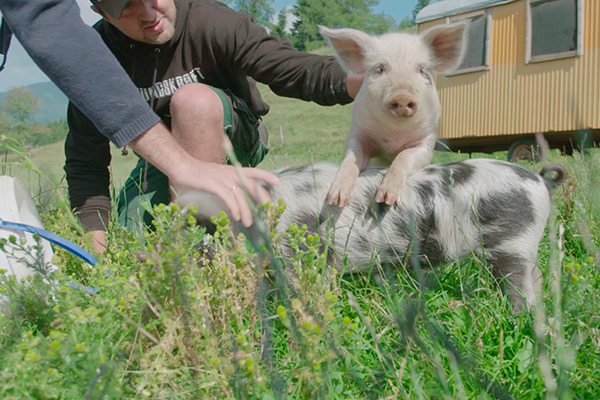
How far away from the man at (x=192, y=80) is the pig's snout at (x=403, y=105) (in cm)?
78

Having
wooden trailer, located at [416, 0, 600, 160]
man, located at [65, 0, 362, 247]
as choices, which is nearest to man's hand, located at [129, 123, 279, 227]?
man, located at [65, 0, 362, 247]

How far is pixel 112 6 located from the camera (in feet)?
8.82

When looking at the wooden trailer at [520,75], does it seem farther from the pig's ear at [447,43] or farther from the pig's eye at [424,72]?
the pig's eye at [424,72]

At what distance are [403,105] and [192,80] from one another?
174cm

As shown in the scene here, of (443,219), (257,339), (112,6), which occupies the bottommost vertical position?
(257,339)

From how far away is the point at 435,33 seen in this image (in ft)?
8.98

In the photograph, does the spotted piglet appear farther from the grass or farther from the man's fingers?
the man's fingers

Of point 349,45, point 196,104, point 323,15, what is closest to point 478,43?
point 349,45

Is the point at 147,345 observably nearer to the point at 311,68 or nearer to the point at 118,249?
the point at 118,249

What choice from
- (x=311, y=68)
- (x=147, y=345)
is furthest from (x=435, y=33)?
(x=147, y=345)

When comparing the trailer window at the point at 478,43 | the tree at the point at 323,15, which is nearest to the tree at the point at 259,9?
the tree at the point at 323,15

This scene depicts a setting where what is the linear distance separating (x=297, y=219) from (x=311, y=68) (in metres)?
1.22

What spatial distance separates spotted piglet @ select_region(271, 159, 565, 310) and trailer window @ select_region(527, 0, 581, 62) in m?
9.50

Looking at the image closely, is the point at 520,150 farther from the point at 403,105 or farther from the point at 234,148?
the point at 403,105
